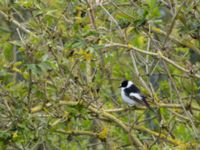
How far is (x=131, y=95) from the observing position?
231 inches

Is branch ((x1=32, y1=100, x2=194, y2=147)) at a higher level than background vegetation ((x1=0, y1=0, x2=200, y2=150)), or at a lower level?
lower

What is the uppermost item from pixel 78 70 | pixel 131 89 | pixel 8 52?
pixel 8 52

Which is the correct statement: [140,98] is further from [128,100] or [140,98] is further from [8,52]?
[8,52]

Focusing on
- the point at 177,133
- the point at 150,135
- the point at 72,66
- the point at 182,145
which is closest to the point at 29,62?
the point at 72,66

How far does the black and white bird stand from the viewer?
5.66m

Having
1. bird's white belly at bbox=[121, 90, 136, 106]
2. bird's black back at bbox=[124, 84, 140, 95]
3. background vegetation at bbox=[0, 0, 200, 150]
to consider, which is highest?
background vegetation at bbox=[0, 0, 200, 150]

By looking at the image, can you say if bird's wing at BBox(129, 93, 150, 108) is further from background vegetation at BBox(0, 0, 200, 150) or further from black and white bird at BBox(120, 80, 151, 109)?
background vegetation at BBox(0, 0, 200, 150)

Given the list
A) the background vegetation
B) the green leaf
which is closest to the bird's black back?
the background vegetation

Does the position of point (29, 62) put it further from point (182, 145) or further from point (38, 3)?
point (182, 145)

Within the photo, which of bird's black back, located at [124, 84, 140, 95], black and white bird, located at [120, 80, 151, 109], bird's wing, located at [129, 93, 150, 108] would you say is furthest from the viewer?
bird's black back, located at [124, 84, 140, 95]

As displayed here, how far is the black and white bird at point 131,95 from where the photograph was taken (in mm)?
5656

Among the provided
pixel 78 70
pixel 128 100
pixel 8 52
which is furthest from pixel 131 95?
pixel 8 52

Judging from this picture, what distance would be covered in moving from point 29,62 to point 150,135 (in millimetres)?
2005

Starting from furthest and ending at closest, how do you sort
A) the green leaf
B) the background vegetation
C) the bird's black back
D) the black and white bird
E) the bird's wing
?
the bird's black back, the black and white bird, the bird's wing, the green leaf, the background vegetation
